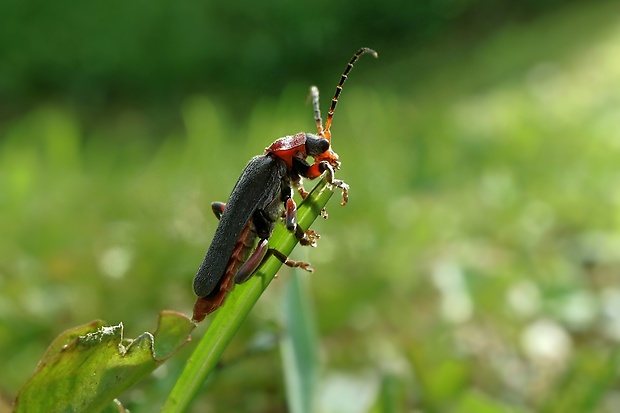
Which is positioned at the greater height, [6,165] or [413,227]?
[6,165]

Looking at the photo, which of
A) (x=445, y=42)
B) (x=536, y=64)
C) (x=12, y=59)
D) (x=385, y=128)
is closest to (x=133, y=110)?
(x=12, y=59)

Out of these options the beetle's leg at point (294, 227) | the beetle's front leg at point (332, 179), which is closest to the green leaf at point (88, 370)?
the beetle's leg at point (294, 227)

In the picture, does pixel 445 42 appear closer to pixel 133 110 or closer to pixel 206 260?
pixel 133 110

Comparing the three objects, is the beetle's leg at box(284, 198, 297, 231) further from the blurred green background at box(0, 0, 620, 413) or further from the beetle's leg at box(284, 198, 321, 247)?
the blurred green background at box(0, 0, 620, 413)

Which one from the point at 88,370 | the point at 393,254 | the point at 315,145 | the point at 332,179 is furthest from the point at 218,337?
the point at 393,254

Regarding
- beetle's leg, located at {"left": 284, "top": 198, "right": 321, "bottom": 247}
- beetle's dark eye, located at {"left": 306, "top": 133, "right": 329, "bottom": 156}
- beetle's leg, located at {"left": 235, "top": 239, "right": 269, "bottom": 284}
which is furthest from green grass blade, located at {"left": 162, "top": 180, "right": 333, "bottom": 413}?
beetle's dark eye, located at {"left": 306, "top": 133, "right": 329, "bottom": 156}
